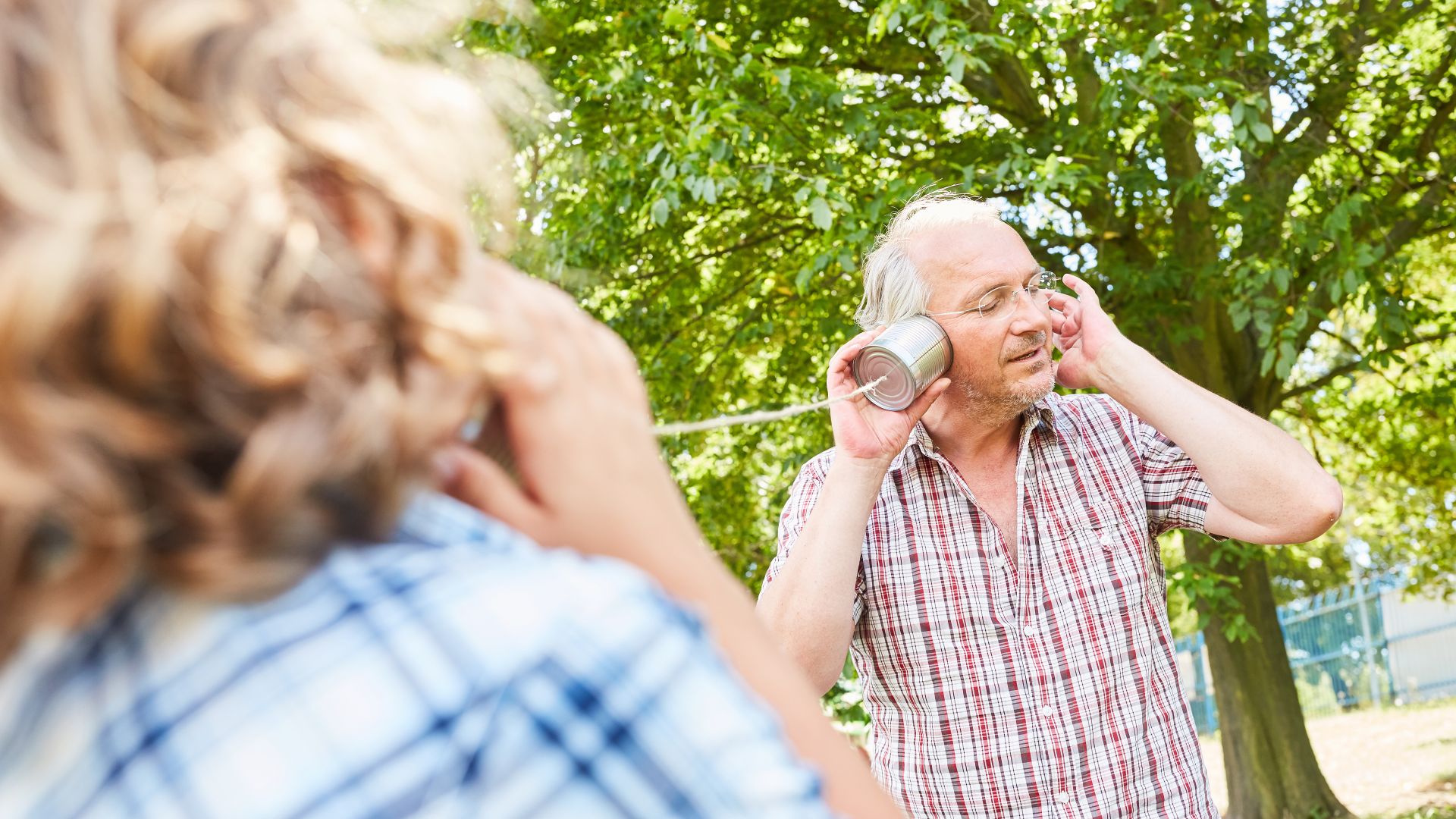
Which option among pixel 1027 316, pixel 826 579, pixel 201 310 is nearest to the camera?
pixel 201 310

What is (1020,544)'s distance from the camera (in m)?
2.69

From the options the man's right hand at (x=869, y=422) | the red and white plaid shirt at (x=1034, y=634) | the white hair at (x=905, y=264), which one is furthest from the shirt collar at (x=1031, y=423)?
the white hair at (x=905, y=264)

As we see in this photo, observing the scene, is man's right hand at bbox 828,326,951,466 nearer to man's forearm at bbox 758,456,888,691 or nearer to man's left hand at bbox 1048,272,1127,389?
man's forearm at bbox 758,456,888,691

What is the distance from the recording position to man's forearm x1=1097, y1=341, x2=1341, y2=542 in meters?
2.67

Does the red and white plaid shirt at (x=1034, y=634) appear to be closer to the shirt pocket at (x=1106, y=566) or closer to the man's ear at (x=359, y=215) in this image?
the shirt pocket at (x=1106, y=566)

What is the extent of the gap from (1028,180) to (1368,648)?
50.3ft

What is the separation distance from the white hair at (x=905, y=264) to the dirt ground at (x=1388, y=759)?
25.6 ft

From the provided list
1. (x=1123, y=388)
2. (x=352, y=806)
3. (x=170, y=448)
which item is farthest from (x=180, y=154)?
(x=1123, y=388)

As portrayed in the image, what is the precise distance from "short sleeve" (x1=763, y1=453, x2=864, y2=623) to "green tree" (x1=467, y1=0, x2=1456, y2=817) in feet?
7.64

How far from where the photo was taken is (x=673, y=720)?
2.31 feet

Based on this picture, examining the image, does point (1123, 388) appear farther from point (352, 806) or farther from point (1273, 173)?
point (1273, 173)

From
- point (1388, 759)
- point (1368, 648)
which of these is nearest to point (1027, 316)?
point (1388, 759)

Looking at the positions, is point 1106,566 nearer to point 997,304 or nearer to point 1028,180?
point 997,304

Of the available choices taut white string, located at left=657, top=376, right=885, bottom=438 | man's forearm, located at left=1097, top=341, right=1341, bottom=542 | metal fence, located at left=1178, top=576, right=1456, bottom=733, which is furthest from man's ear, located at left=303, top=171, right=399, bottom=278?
metal fence, located at left=1178, top=576, right=1456, bottom=733
